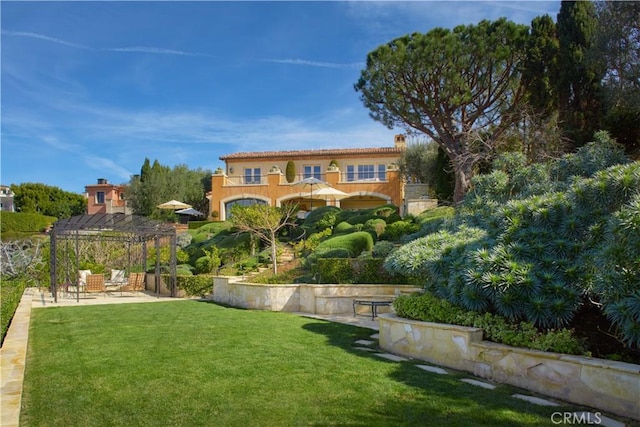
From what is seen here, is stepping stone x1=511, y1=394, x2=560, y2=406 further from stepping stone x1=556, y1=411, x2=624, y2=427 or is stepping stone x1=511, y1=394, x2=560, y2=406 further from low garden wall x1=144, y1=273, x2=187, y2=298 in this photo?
low garden wall x1=144, y1=273, x2=187, y2=298

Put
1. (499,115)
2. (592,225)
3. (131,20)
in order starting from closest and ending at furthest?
(592,225) → (131,20) → (499,115)

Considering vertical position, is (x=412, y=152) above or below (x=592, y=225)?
above

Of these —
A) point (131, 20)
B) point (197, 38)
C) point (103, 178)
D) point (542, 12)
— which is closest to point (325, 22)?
point (197, 38)

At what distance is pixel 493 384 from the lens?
4.87 meters

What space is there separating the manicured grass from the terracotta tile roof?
96.2ft

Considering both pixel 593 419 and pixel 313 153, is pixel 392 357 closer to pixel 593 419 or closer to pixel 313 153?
pixel 593 419

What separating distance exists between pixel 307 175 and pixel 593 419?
3345 centimetres

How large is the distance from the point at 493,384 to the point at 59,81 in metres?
14.4

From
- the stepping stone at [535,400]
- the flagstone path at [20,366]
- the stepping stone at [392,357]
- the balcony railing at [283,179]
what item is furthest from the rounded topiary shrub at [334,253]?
the balcony railing at [283,179]

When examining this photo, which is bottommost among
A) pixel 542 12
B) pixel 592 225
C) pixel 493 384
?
pixel 493 384

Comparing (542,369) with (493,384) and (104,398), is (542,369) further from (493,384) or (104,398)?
(104,398)

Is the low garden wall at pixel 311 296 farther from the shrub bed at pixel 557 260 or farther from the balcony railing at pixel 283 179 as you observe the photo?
the balcony railing at pixel 283 179

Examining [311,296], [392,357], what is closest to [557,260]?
[392,357]

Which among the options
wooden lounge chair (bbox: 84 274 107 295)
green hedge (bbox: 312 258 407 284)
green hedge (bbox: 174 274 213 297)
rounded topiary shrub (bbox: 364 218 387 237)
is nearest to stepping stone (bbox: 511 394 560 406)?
green hedge (bbox: 312 258 407 284)
